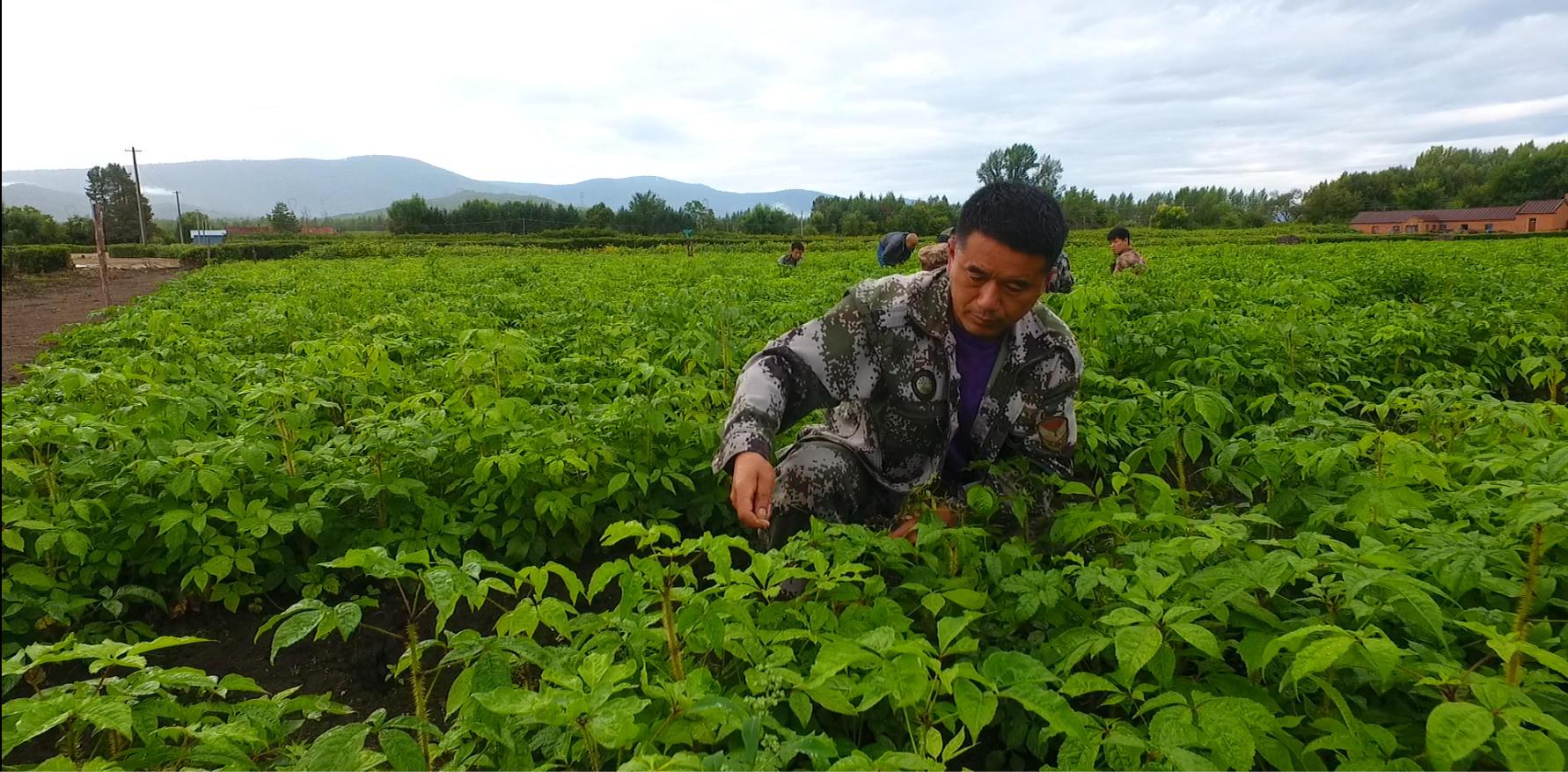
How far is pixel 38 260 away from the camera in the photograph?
2844cm

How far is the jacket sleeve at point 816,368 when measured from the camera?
8.36 ft

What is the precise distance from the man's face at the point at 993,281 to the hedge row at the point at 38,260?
35264mm

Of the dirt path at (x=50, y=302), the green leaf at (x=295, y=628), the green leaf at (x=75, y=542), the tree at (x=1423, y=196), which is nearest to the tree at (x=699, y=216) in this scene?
the dirt path at (x=50, y=302)

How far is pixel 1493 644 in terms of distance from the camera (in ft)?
4.84

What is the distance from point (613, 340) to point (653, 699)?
4684 mm

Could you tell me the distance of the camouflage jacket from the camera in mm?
2689

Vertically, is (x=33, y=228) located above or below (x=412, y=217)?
below

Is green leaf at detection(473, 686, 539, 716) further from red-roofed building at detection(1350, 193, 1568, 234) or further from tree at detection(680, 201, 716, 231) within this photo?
red-roofed building at detection(1350, 193, 1568, 234)

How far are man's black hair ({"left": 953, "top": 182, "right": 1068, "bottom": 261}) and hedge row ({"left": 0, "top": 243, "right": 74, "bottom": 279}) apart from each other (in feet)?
116

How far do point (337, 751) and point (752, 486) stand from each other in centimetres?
109

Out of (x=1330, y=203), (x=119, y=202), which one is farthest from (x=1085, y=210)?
(x=119, y=202)

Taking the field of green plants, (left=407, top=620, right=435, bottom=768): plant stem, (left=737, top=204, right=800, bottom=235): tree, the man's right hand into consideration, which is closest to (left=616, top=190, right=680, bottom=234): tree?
(left=737, top=204, right=800, bottom=235): tree

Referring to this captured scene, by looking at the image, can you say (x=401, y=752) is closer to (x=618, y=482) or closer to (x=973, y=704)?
(x=973, y=704)

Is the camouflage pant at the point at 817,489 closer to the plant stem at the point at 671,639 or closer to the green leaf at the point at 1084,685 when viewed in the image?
the plant stem at the point at 671,639
